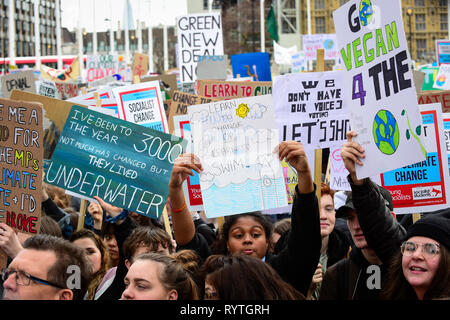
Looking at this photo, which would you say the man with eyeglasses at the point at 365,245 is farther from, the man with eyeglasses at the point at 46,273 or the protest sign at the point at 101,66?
the protest sign at the point at 101,66

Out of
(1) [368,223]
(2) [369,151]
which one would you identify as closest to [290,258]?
(1) [368,223]

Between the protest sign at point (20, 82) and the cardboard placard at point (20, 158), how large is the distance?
5479mm

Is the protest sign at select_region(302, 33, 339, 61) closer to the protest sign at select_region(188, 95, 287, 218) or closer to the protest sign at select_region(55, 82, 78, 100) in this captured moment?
the protest sign at select_region(55, 82, 78, 100)

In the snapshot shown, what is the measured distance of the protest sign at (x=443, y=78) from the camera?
1212 cm

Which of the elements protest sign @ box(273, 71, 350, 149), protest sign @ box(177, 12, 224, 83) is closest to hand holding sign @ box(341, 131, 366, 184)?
protest sign @ box(273, 71, 350, 149)

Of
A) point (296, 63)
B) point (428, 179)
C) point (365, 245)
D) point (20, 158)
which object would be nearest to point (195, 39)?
point (428, 179)

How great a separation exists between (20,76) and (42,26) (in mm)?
97131

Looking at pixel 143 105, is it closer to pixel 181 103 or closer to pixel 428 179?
pixel 181 103

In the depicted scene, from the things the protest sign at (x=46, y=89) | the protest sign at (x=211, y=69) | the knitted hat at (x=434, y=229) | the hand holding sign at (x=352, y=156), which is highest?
the protest sign at (x=211, y=69)

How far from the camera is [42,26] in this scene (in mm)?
102938

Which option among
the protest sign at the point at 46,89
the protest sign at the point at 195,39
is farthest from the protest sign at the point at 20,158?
the protest sign at the point at 195,39

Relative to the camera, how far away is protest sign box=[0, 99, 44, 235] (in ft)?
13.4

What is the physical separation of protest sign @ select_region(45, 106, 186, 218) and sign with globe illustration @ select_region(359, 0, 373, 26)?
1.43m

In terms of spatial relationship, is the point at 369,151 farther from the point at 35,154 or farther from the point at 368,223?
the point at 35,154
